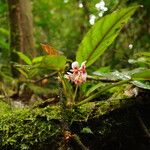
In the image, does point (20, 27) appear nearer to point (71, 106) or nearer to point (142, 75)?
point (71, 106)

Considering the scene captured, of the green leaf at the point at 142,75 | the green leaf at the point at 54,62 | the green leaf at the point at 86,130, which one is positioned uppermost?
the green leaf at the point at 54,62

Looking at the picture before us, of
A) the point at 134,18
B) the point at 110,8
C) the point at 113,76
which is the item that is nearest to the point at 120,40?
the point at 134,18

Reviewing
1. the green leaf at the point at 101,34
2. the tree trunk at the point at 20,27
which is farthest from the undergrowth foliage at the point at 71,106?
the tree trunk at the point at 20,27

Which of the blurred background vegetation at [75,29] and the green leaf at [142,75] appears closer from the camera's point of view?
the green leaf at [142,75]

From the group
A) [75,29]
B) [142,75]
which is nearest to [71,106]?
[142,75]

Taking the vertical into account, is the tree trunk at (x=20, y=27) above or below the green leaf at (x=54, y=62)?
above

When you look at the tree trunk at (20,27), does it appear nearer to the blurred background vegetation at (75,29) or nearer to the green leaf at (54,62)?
the blurred background vegetation at (75,29)

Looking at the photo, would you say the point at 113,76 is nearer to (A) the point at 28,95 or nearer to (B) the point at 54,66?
(B) the point at 54,66
